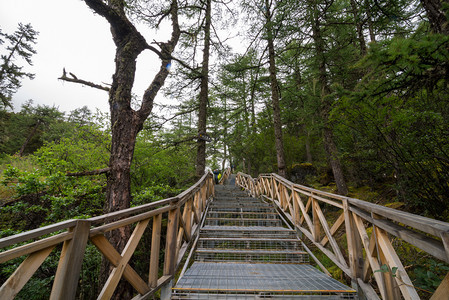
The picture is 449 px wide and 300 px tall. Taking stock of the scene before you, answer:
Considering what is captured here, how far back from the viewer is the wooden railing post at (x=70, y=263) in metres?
1.12

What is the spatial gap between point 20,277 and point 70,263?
273 millimetres

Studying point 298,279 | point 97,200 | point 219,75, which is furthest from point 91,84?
point 219,75

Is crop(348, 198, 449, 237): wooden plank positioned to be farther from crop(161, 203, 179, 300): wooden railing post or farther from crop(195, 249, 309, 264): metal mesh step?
crop(161, 203, 179, 300): wooden railing post

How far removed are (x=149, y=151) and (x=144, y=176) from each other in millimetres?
996

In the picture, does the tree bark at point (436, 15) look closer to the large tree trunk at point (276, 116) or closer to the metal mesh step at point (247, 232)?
the metal mesh step at point (247, 232)

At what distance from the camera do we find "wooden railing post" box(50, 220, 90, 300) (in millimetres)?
1121

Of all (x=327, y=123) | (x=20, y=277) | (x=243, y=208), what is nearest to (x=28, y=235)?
(x=20, y=277)

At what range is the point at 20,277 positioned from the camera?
927mm

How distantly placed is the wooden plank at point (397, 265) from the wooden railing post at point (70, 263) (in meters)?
2.41

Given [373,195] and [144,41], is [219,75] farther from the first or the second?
[373,195]

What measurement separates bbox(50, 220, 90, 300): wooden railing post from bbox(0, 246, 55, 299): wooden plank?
0.12 meters

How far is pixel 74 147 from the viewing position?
6.05 m

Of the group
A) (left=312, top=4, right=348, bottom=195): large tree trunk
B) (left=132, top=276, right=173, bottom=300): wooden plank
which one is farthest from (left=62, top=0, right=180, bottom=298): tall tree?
(left=312, top=4, right=348, bottom=195): large tree trunk

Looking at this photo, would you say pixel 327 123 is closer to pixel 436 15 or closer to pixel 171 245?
pixel 436 15
